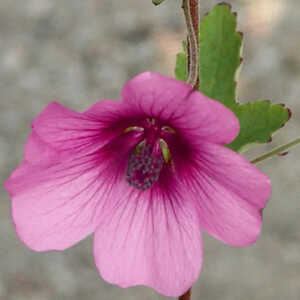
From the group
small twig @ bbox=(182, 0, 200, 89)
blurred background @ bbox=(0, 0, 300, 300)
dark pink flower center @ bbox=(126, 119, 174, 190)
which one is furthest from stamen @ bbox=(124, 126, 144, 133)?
blurred background @ bbox=(0, 0, 300, 300)

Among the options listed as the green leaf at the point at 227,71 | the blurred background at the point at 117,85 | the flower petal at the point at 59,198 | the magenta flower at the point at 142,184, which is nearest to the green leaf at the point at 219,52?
the green leaf at the point at 227,71

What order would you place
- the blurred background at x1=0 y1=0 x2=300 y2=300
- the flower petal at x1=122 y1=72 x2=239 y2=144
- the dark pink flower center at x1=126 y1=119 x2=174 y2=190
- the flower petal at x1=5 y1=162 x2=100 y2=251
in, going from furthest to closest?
1. the blurred background at x1=0 y1=0 x2=300 y2=300
2. the dark pink flower center at x1=126 y1=119 x2=174 y2=190
3. the flower petal at x1=5 y1=162 x2=100 y2=251
4. the flower petal at x1=122 y1=72 x2=239 y2=144

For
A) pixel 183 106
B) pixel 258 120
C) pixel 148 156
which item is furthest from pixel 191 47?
pixel 148 156

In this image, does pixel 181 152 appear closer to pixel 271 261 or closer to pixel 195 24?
pixel 195 24

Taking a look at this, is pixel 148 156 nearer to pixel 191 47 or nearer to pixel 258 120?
pixel 258 120

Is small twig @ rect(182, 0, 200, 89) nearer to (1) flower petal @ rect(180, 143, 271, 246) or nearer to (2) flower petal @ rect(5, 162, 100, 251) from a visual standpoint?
(1) flower petal @ rect(180, 143, 271, 246)

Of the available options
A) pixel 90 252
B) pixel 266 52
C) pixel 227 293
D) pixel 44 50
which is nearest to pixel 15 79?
pixel 44 50
